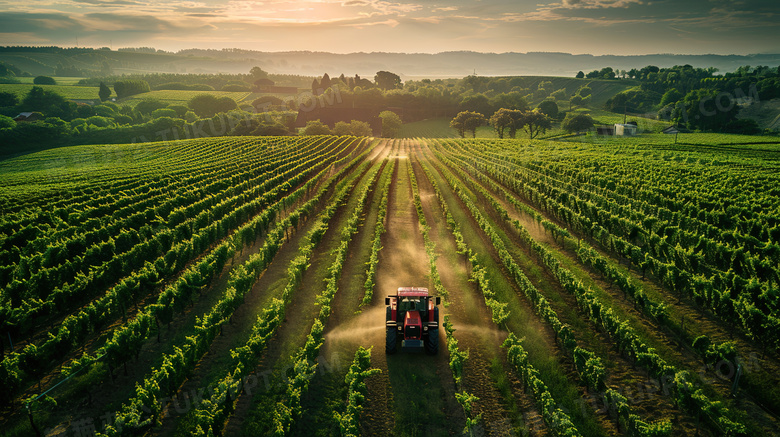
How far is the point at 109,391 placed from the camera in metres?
12.7

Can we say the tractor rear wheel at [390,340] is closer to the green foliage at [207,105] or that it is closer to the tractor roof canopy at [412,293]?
the tractor roof canopy at [412,293]

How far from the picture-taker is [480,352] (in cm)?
1495

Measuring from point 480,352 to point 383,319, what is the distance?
4.62 metres

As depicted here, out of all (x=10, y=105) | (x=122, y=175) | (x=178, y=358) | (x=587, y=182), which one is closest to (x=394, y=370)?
(x=178, y=358)

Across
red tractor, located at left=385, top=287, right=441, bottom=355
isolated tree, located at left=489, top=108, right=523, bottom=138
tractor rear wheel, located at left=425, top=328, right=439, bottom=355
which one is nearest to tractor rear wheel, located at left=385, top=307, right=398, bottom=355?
red tractor, located at left=385, top=287, right=441, bottom=355

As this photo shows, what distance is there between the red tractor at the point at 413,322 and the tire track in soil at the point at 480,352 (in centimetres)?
165

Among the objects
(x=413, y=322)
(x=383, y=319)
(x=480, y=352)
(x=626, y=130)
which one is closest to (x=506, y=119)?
(x=626, y=130)

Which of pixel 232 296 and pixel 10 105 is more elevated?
pixel 10 105

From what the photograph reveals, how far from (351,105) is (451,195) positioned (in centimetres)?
10689

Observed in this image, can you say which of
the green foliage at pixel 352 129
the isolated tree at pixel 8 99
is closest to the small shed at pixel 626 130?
the green foliage at pixel 352 129

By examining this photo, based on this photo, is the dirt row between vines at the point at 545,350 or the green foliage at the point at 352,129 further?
the green foliage at the point at 352,129

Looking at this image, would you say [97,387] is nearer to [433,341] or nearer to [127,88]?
[433,341]

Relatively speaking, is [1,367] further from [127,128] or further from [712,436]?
[127,128]

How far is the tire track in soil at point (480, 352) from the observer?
38.3 ft
